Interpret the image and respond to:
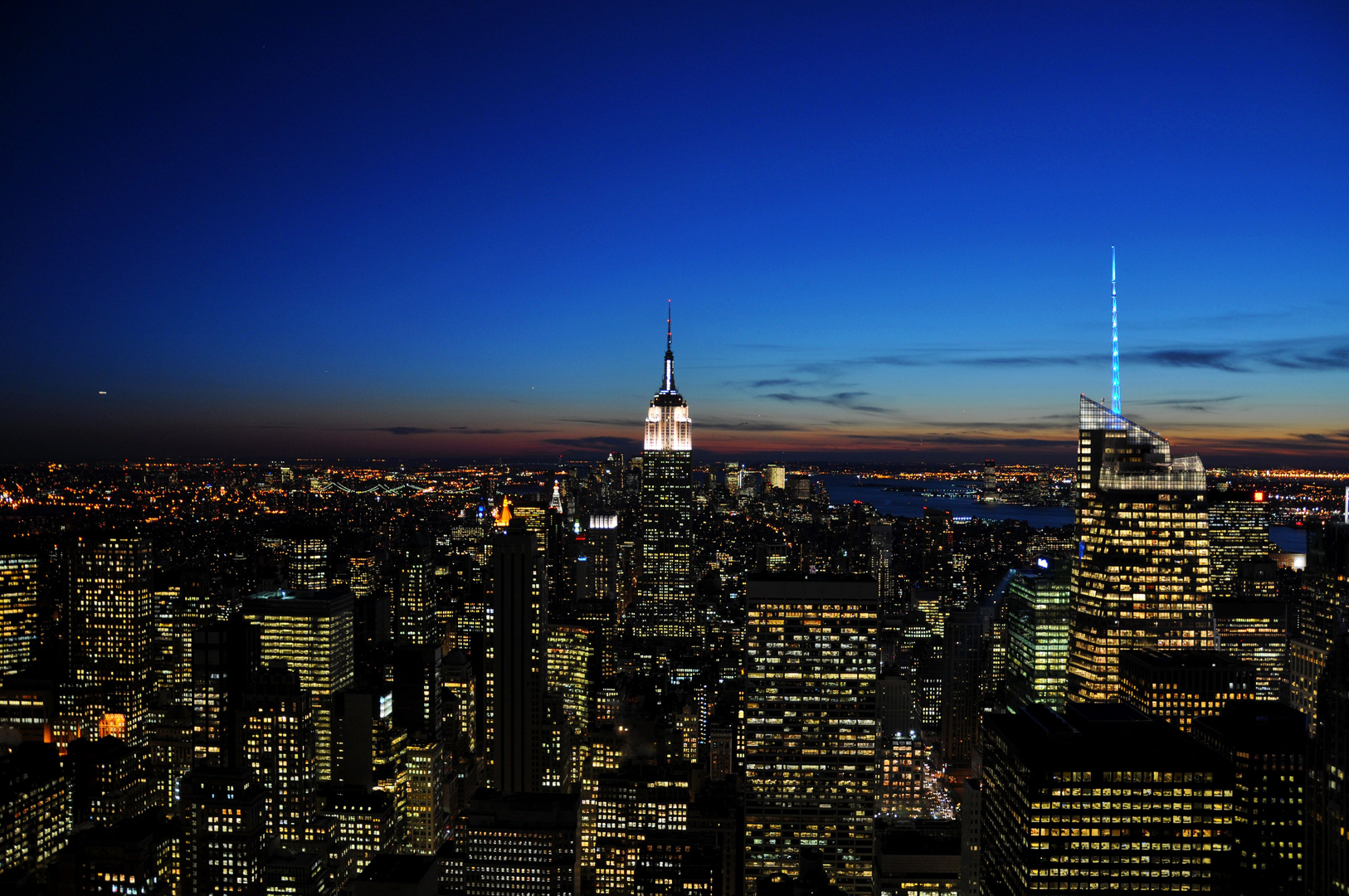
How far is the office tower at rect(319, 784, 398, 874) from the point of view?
3177 centimetres

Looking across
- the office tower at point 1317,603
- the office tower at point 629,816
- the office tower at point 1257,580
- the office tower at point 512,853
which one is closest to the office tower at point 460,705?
the office tower at point 629,816

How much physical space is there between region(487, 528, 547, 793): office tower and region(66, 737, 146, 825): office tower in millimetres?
12279

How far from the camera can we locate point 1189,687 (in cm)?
2992

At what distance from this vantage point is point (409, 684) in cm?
4278

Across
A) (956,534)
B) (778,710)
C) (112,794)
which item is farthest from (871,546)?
(112,794)

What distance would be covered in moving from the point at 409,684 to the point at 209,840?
14979mm

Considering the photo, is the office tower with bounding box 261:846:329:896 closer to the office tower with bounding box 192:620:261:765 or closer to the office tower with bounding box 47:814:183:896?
the office tower with bounding box 47:814:183:896

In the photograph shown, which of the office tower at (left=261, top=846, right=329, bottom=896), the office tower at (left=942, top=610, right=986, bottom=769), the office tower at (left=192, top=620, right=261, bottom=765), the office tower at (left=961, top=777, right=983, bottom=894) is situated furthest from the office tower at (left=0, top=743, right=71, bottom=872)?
the office tower at (left=942, top=610, right=986, bottom=769)

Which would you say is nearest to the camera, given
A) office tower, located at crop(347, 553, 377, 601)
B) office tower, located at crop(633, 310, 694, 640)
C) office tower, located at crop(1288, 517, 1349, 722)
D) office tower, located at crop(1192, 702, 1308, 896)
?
office tower, located at crop(1192, 702, 1308, 896)

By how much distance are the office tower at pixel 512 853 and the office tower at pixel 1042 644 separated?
702 inches

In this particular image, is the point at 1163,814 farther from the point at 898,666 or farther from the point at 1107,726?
the point at 898,666

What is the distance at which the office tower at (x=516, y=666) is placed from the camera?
1586 inches

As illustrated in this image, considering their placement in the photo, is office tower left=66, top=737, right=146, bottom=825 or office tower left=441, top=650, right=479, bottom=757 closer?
office tower left=66, top=737, right=146, bottom=825

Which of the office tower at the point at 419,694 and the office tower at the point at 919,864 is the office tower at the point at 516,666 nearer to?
the office tower at the point at 419,694
